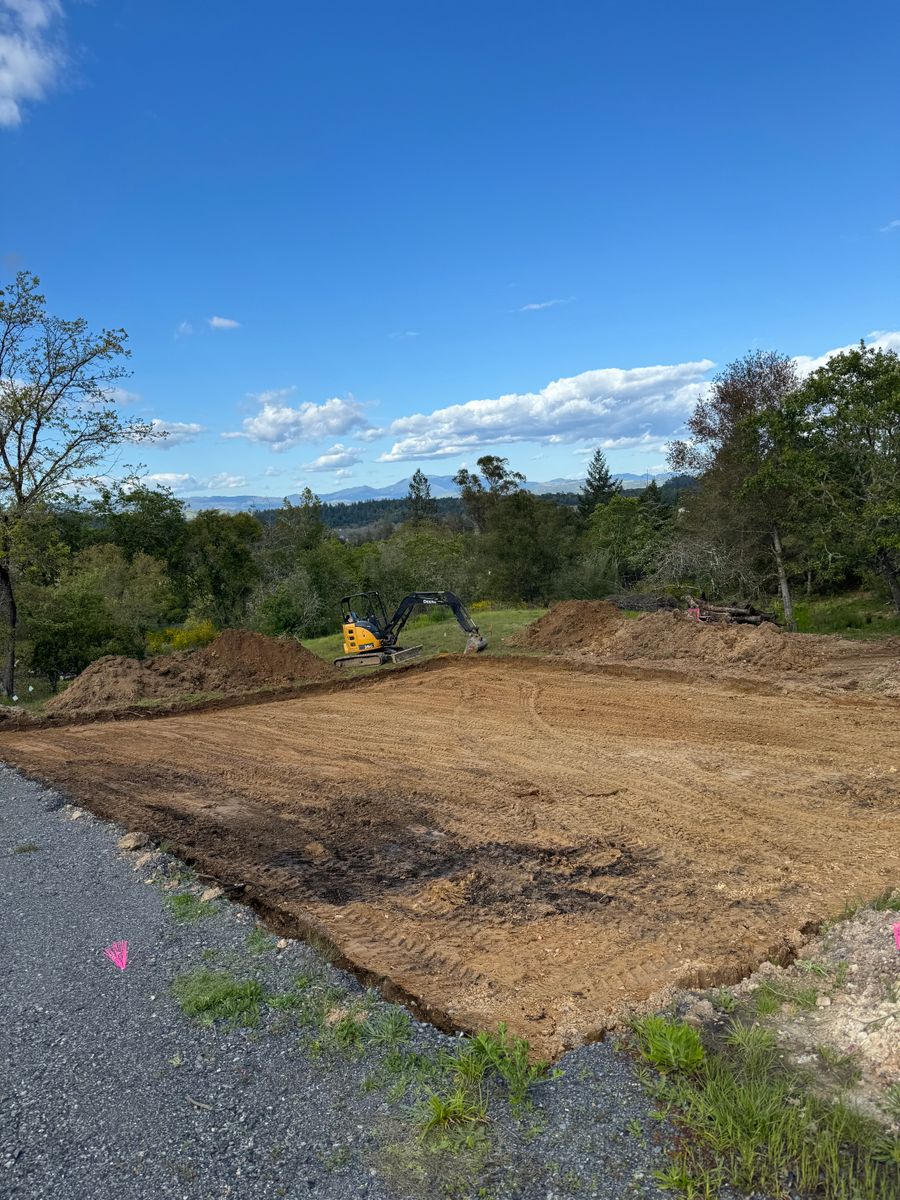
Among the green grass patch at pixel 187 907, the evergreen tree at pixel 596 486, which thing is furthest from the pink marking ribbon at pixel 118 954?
the evergreen tree at pixel 596 486

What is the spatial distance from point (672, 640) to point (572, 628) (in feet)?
9.35

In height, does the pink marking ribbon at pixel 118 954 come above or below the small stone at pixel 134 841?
below

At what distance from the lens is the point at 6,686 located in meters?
18.3

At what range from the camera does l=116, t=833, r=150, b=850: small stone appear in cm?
702

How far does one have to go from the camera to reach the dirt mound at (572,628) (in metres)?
18.6

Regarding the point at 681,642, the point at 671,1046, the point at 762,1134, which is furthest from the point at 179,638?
the point at 762,1134

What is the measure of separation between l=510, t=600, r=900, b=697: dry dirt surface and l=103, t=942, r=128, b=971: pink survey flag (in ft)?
37.2

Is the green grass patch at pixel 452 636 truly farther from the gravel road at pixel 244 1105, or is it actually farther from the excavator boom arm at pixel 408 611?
the gravel road at pixel 244 1105

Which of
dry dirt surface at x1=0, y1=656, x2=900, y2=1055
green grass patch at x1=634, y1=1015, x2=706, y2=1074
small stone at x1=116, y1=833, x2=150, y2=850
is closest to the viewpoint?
green grass patch at x1=634, y1=1015, x2=706, y2=1074

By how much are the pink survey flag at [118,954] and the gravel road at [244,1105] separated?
48 millimetres

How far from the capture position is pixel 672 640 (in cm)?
1702

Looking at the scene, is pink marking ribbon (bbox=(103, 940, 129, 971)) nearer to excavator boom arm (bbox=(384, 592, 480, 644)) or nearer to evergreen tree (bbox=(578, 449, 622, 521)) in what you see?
excavator boom arm (bbox=(384, 592, 480, 644))

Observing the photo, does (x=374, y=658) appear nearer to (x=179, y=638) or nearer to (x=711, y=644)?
(x=711, y=644)

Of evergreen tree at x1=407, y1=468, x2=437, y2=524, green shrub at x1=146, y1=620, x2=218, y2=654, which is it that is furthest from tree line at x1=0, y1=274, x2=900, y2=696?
evergreen tree at x1=407, y1=468, x2=437, y2=524
